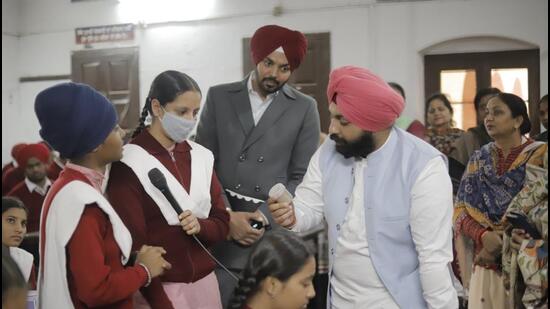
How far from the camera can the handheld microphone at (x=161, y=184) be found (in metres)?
2.25

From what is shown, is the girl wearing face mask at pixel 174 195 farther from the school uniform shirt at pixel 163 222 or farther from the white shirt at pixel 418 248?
the white shirt at pixel 418 248

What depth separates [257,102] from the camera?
3.00 metres

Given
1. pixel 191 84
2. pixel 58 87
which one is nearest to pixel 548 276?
pixel 191 84

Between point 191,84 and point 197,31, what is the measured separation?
441cm

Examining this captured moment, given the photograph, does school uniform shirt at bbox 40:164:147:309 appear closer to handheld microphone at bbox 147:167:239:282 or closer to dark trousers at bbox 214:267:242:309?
handheld microphone at bbox 147:167:239:282

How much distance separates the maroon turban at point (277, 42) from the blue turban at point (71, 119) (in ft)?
3.01

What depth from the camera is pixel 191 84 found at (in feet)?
8.04

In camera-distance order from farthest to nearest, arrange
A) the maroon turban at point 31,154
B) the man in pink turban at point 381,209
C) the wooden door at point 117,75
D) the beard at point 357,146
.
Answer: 1. the wooden door at point 117,75
2. the maroon turban at point 31,154
3. the beard at point 357,146
4. the man in pink turban at point 381,209

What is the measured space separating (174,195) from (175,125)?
248 mm

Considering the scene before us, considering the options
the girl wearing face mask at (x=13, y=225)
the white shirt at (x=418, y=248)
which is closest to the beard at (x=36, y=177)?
the girl wearing face mask at (x=13, y=225)

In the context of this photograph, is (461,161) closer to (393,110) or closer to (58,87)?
(393,110)

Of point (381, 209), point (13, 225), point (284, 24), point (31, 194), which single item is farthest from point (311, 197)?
point (284, 24)

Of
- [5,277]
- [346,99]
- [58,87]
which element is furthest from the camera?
[346,99]

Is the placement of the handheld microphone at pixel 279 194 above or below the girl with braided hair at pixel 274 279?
above
